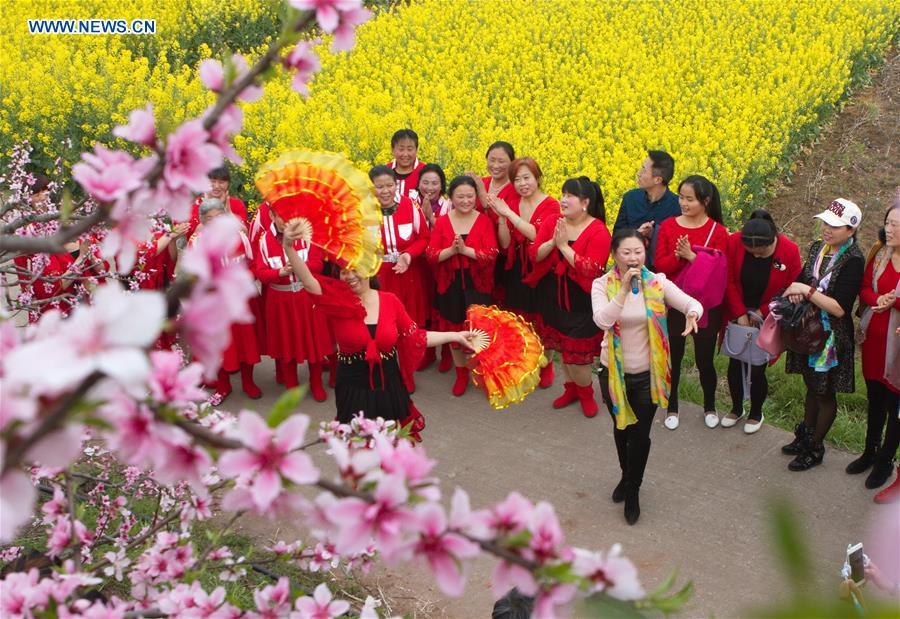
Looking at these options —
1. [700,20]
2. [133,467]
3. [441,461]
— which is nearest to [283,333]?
[441,461]

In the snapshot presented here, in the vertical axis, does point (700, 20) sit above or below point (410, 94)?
above

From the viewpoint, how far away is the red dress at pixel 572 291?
571cm

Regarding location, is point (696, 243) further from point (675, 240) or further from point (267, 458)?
point (267, 458)

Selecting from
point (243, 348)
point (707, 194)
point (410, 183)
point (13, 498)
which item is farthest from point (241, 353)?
point (13, 498)

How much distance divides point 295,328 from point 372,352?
5.88 ft

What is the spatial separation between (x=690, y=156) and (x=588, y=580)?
25.0 ft

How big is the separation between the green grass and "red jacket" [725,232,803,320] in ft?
2.81

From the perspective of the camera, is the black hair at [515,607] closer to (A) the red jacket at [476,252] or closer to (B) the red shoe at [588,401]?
(B) the red shoe at [588,401]

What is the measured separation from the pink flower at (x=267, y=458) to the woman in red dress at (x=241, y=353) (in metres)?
4.53

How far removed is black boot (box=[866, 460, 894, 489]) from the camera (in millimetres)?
5043

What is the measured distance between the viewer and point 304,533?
479cm

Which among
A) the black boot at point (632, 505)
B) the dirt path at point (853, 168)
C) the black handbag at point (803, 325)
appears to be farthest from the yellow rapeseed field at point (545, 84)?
the black boot at point (632, 505)

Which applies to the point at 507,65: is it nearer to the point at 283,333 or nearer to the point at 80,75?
the point at 80,75

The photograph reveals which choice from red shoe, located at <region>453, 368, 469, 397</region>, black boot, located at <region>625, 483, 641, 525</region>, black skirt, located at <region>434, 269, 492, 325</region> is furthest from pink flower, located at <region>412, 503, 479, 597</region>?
red shoe, located at <region>453, 368, 469, 397</region>
